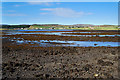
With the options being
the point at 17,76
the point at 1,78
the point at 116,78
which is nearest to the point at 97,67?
the point at 116,78

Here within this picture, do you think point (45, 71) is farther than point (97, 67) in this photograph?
No

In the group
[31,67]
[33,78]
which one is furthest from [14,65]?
[33,78]

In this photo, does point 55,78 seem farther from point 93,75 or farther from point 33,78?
point 93,75

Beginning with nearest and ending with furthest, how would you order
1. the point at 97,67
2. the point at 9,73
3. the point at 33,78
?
the point at 33,78
the point at 9,73
the point at 97,67

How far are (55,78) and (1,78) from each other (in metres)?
3.12

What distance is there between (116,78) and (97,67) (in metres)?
2.12

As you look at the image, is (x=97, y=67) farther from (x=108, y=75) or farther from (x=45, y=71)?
(x=45, y=71)

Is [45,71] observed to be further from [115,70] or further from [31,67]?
[115,70]

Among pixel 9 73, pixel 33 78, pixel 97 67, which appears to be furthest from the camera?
pixel 97 67

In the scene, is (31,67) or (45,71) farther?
(31,67)

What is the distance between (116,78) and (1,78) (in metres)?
6.62

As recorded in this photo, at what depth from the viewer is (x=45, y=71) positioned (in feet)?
34.0

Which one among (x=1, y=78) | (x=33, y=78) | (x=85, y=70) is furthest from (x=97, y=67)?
(x=1, y=78)

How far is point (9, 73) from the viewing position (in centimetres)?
998
